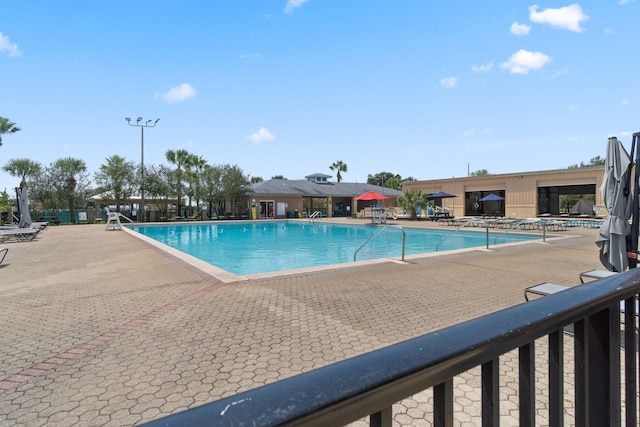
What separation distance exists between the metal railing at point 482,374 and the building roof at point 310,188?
3545 centimetres

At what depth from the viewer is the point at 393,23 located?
1144 centimetres

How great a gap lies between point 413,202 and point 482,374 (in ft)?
99.1

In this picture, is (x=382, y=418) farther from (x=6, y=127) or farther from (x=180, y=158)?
(x=180, y=158)

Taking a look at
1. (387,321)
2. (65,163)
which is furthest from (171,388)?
(65,163)

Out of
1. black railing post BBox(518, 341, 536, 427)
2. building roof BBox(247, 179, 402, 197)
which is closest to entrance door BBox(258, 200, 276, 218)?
building roof BBox(247, 179, 402, 197)

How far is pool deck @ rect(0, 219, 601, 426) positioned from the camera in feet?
10.0

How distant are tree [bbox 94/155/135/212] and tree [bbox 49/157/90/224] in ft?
6.88

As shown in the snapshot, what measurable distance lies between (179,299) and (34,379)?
2654mm

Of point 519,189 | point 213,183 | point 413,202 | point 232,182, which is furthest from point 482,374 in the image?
point 213,183

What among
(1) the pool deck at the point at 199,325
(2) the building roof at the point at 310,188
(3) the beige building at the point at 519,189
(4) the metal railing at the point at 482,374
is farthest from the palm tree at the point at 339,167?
(4) the metal railing at the point at 482,374

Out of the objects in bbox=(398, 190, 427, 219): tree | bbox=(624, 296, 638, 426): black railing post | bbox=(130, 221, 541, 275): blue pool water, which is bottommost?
bbox=(130, 221, 541, 275): blue pool water

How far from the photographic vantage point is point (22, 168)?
1324 inches

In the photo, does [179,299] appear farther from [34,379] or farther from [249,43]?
[249,43]

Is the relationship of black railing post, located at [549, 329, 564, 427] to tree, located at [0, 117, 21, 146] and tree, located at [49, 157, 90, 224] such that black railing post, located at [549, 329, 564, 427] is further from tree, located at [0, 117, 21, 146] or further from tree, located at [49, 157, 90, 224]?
tree, located at [49, 157, 90, 224]
